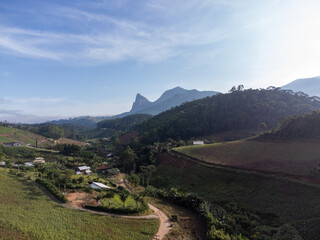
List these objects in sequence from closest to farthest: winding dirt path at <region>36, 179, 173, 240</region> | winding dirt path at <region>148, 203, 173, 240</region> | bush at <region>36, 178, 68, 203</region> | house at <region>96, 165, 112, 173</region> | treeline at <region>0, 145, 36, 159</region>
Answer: winding dirt path at <region>148, 203, 173, 240</region> < winding dirt path at <region>36, 179, 173, 240</region> < bush at <region>36, 178, 68, 203</region> < house at <region>96, 165, 112, 173</region> < treeline at <region>0, 145, 36, 159</region>

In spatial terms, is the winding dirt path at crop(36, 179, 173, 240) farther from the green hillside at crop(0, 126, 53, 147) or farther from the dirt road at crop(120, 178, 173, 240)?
the green hillside at crop(0, 126, 53, 147)

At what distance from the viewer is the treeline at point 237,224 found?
19297mm

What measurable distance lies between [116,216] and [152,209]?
19.2 feet

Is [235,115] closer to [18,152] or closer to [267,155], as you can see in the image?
[267,155]

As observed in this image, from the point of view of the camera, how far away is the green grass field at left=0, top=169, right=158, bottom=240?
649 inches

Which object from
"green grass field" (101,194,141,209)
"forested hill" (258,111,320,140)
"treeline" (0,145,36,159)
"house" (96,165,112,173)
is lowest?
"house" (96,165,112,173)

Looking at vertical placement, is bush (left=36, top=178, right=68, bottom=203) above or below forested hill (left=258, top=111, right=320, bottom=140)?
below

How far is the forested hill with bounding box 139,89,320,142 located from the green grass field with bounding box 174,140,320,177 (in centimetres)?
3693

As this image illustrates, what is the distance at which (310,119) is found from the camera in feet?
153

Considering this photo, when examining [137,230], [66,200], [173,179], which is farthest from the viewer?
[173,179]

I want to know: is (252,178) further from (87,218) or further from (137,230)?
(87,218)

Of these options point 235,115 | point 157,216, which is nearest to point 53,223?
point 157,216

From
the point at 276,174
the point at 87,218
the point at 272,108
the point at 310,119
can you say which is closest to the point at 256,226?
the point at 276,174

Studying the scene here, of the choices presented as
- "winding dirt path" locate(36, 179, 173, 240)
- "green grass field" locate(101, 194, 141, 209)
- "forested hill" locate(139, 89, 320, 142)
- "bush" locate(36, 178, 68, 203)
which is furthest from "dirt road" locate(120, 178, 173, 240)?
"forested hill" locate(139, 89, 320, 142)
